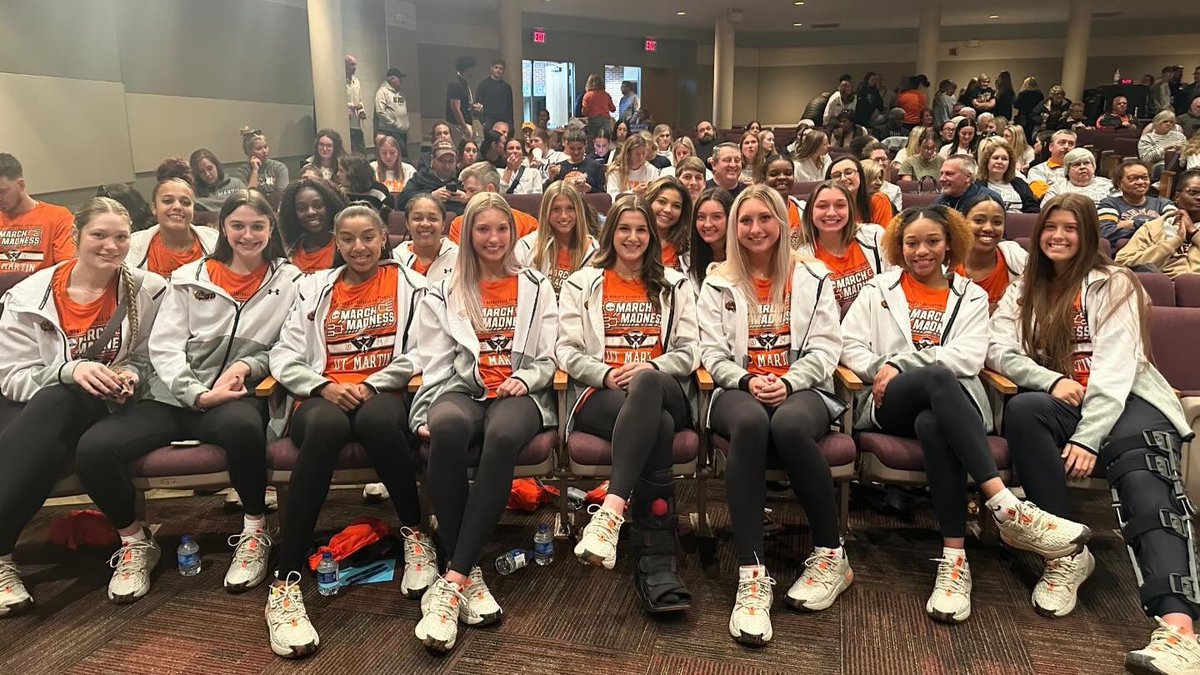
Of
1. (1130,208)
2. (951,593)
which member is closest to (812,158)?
(1130,208)

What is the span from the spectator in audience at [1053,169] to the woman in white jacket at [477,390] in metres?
4.38

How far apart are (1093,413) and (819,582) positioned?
91 centimetres

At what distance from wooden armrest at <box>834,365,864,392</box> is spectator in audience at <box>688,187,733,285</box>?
58cm

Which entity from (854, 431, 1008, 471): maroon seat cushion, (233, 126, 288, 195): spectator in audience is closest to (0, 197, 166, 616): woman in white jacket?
(854, 431, 1008, 471): maroon seat cushion

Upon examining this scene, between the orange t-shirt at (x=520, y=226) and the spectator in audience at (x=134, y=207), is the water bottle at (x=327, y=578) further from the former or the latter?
the spectator in audience at (x=134, y=207)

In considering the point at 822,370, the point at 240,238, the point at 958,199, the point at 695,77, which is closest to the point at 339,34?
the point at 240,238

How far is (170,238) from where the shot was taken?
3.06m

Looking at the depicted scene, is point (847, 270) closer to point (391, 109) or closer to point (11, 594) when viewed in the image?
point (11, 594)

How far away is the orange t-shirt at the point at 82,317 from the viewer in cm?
242

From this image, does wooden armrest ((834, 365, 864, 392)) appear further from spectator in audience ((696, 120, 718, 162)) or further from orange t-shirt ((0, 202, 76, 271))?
spectator in audience ((696, 120, 718, 162))

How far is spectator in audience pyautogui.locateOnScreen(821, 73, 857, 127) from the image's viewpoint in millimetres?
10336

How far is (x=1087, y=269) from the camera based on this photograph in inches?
95.2

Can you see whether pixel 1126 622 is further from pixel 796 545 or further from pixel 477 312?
pixel 477 312

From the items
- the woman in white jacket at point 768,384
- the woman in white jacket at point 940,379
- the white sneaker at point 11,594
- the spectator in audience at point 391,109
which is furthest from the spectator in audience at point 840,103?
the white sneaker at point 11,594
